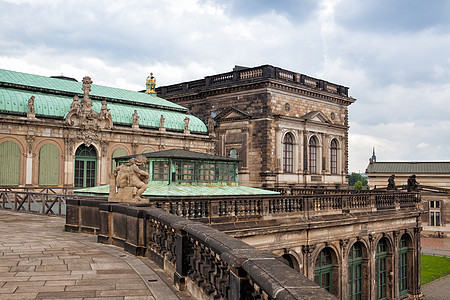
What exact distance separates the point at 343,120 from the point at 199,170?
2948 cm

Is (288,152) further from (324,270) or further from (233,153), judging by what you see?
(324,270)

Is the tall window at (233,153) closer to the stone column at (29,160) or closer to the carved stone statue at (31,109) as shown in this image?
the stone column at (29,160)

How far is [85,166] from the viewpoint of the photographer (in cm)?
2770

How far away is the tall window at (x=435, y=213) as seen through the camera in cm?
4738

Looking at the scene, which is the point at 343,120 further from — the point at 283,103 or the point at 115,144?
the point at 115,144

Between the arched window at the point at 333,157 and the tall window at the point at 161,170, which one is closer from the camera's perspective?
the tall window at the point at 161,170

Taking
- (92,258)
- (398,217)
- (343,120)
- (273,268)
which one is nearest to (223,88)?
(343,120)

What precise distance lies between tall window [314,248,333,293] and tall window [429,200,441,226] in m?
34.8

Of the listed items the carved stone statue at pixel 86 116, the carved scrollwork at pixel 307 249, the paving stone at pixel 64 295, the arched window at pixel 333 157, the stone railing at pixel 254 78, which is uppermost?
the stone railing at pixel 254 78

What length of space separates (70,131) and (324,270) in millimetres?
17277

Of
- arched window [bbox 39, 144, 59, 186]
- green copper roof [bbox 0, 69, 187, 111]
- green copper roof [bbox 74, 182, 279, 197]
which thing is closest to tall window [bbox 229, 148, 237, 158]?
green copper roof [bbox 0, 69, 187, 111]

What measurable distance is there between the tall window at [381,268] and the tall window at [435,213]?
30214 millimetres

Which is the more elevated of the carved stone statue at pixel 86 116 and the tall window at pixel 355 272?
the carved stone statue at pixel 86 116

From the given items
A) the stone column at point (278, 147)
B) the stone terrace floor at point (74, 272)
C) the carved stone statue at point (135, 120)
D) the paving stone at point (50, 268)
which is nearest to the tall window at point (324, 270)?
the stone terrace floor at point (74, 272)
